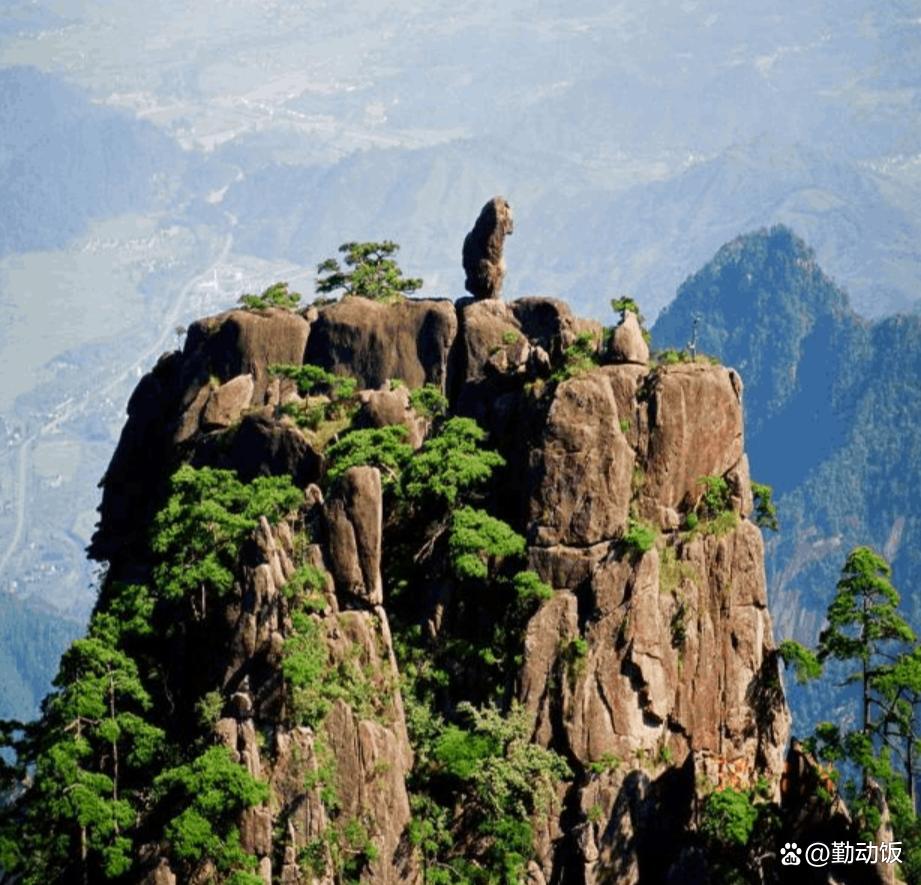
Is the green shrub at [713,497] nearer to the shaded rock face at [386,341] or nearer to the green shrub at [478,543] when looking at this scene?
the green shrub at [478,543]

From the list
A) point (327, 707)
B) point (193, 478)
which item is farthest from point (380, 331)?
point (327, 707)

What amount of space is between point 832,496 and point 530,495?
5435 inches

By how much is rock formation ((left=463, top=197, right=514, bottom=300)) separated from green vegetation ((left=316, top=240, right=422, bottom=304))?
3.78 m

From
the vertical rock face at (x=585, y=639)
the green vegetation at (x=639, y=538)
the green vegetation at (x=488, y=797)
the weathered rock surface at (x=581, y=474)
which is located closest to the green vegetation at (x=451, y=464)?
the vertical rock face at (x=585, y=639)

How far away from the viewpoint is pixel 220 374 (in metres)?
50.0

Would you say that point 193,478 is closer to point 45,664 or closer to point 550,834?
point 550,834

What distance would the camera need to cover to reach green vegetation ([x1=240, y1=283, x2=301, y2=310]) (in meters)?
51.8

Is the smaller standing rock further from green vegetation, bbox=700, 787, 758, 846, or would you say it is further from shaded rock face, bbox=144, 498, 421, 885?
green vegetation, bbox=700, 787, 758, 846

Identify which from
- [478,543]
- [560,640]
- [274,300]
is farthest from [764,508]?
[274,300]

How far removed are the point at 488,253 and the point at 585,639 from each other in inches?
650

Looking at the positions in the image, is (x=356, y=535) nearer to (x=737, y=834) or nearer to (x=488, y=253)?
(x=737, y=834)

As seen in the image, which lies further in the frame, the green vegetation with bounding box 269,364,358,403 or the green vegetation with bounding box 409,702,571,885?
the green vegetation with bounding box 269,364,358,403

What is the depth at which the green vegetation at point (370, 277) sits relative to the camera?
55.7 meters

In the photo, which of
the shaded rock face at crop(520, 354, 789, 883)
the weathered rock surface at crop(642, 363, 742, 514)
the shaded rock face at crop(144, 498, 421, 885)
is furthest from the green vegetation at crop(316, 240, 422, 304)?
the shaded rock face at crop(144, 498, 421, 885)
